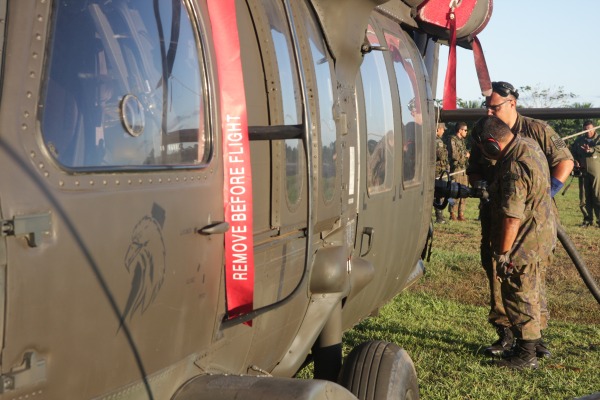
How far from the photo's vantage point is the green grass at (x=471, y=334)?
6.20 m

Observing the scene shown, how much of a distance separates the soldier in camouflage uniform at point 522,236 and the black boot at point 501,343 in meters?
0.16

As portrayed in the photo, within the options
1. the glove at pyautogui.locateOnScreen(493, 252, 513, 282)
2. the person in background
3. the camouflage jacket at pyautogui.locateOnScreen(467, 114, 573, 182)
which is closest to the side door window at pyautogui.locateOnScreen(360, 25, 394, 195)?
the glove at pyautogui.locateOnScreen(493, 252, 513, 282)

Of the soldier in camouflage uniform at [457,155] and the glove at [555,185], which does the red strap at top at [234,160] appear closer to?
the glove at [555,185]

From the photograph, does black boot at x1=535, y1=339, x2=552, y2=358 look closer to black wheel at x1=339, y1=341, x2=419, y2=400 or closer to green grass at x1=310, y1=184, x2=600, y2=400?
green grass at x1=310, y1=184, x2=600, y2=400

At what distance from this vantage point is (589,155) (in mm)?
18219

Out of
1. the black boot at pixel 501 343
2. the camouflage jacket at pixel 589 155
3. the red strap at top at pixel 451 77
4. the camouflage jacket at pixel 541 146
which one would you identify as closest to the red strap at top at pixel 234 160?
the red strap at top at pixel 451 77

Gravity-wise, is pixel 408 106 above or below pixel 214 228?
above

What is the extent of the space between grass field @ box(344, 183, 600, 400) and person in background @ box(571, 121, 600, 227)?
5856 mm

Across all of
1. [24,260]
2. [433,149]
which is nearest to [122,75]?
[24,260]

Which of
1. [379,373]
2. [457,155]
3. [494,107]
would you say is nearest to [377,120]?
[379,373]

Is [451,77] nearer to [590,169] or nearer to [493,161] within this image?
[493,161]

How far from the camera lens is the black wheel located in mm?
3986

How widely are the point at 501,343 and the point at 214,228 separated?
4.86 meters

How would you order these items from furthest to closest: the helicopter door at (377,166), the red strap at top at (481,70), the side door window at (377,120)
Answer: the red strap at top at (481,70), the side door window at (377,120), the helicopter door at (377,166)
